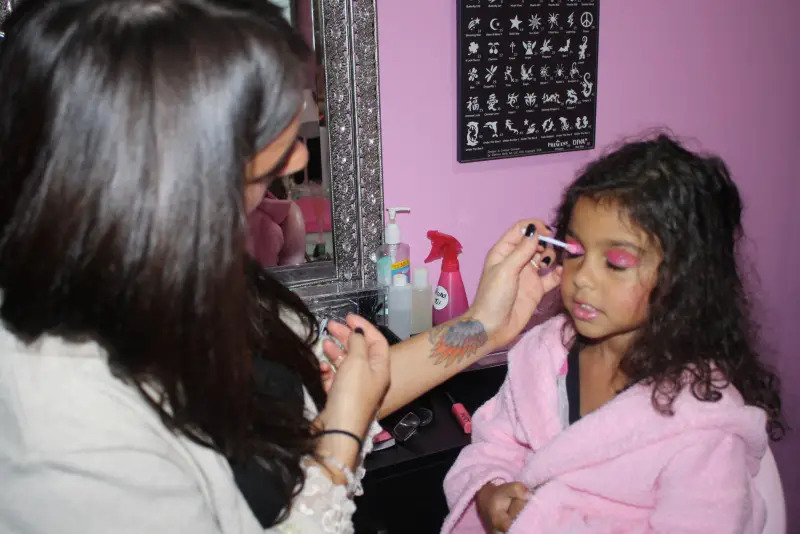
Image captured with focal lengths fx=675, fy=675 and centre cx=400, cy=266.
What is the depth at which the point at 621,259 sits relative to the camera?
990 millimetres

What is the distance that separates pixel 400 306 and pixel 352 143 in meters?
0.38

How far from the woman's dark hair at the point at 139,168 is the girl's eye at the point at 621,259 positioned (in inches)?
21.3

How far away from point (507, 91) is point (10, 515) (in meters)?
1.32

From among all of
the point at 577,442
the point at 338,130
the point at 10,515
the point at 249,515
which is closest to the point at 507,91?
the point at 338,130

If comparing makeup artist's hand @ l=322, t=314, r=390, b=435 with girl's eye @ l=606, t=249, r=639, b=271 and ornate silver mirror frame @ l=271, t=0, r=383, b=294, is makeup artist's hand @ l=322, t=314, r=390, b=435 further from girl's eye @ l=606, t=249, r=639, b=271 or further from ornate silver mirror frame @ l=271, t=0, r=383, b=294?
ornate silver mirror frame @ l=271, t=0, r=383, b=294

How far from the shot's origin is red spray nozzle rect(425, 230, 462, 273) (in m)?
1.55

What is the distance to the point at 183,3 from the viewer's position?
25.0 inches

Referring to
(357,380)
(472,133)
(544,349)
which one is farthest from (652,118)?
(357,380)

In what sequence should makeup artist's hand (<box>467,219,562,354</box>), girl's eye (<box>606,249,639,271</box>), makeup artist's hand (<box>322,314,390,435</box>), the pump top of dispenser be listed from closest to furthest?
makeup artist's hand (<box>322,314,390,435</box>), girl's eye (<box>606,249,639,271</box>), makeup artist's hand (<box>467,219,562,354</box>), the pump top of dispenser

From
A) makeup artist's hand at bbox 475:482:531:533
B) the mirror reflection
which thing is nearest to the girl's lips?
makeup artist's hand at bbox 475:482:531:533

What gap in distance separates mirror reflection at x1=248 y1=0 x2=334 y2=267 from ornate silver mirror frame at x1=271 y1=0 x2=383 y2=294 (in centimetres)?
1

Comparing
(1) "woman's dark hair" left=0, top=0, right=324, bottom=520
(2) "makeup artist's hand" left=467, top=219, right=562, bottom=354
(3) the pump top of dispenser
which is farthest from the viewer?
(3) the pump top of dispenser

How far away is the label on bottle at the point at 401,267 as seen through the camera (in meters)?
1.54

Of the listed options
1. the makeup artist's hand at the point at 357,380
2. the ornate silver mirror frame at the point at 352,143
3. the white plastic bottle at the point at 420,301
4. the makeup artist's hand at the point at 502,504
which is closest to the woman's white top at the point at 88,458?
the makeup artist's hand at the point at 357,380
